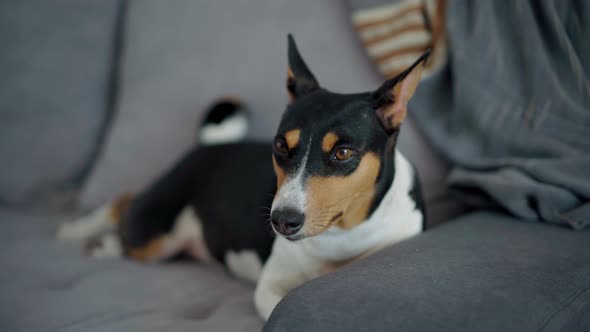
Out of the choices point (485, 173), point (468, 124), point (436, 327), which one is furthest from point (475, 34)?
point (436, 327)

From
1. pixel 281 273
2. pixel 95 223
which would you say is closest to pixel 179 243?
pixel 95 223

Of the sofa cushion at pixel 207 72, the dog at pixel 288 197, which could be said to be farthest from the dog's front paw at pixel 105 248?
the sofa cushion at pixel 207 72

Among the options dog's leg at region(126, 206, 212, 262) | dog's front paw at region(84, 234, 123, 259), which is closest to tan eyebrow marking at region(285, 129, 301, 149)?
dog's leg at region(126, 206, 212, 262)

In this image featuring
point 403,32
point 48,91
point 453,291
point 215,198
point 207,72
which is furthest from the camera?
point 48,91

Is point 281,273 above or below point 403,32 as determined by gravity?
below

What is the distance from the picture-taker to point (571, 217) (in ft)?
3.71

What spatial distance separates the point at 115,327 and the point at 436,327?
0.67 m

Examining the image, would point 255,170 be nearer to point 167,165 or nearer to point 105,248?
point 167,165

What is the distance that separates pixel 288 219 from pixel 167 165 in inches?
33.4

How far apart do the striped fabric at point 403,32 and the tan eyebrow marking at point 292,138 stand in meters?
0.48

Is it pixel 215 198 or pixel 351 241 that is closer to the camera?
pixel 351 241

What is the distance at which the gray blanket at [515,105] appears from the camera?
46.8 inches

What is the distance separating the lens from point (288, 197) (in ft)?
3.26

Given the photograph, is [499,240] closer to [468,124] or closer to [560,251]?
[560,251]
